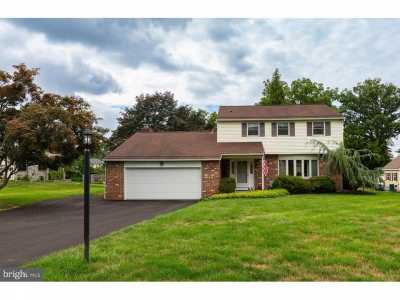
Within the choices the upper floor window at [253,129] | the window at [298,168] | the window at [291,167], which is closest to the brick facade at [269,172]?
the window at [291,167]

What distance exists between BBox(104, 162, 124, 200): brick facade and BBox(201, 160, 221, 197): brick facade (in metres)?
5.01

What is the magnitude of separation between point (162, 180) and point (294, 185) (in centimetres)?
806

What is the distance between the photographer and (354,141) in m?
40.7

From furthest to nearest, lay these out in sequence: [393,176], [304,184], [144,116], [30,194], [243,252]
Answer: [393,176] < [144,116] < [30,194] < [304,184] < [243,252]

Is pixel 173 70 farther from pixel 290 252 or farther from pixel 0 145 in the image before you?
pixel 290 252

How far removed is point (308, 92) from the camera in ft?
128

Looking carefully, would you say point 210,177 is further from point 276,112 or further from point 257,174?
point 276,112

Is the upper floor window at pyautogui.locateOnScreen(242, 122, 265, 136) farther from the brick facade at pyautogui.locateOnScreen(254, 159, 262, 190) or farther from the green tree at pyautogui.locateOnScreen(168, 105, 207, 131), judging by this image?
the green tree at pyautogui.locateOnScreen(168, 105, 207, 131)

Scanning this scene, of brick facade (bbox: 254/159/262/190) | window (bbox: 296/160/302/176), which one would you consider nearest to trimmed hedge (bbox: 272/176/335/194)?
brick facade (bbox: 254/159/262/190)

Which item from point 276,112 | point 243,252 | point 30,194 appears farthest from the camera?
point 30,194

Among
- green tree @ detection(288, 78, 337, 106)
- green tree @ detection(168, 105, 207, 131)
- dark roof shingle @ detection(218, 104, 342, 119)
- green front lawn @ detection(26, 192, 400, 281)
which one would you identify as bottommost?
green front lawn @ detection(26, 192, 400, 281)

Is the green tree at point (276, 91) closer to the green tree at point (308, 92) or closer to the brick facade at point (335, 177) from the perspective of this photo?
the green tree at point (308, 92)

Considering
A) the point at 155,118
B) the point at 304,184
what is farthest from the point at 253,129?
the point at 155,118

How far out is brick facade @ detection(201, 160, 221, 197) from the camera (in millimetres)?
20375
